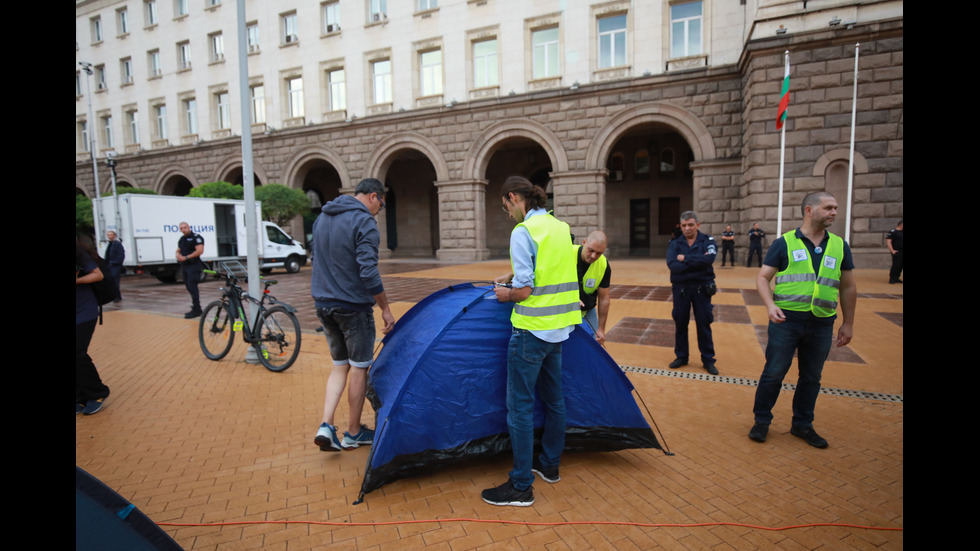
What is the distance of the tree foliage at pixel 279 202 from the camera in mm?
21422

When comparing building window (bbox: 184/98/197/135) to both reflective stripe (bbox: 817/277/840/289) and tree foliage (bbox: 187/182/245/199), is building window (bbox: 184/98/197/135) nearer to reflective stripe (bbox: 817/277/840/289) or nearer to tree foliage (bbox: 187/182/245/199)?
tree foliage (bbox: 187/182/245/199)

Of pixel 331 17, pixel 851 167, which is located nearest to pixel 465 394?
pixel 851 167

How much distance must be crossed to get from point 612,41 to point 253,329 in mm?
18275

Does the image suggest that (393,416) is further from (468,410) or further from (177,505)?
(177,505)

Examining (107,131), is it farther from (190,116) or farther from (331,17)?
(331,17)

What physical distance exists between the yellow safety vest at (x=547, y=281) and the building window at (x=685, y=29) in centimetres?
1841

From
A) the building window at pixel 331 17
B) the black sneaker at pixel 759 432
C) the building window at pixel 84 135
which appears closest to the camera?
the black sneaker at pixel 759 432

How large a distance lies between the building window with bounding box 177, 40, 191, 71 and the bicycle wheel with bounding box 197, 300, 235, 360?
2776 cm

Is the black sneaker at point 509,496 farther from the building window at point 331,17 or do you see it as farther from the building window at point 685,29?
the building window at point 331,17

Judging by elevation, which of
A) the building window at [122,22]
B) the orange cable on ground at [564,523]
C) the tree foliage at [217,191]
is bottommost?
the orange cable on ground at [564,523]

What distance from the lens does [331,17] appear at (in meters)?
24.0

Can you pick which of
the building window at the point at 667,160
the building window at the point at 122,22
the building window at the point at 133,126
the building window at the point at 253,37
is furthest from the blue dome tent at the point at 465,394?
the building window at the point at 122,22

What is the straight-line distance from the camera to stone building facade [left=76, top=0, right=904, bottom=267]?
47.3 feet

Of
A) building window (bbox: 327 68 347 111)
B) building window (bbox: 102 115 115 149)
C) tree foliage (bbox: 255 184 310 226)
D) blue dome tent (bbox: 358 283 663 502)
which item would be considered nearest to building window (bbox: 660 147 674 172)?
building window (bbox: 327 68 347 111)
